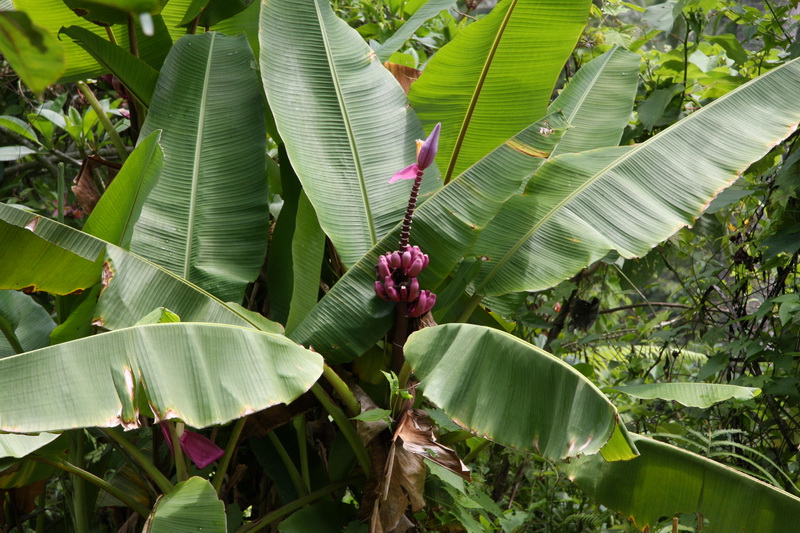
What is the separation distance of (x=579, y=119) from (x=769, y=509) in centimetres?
125

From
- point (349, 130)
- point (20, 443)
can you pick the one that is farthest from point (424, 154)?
point (20, 443)

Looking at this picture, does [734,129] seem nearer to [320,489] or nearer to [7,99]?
[320,489]

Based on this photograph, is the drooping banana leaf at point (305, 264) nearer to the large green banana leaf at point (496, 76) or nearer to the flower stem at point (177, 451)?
the flower stem at point (177, 451)

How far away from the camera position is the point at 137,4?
0.47 metres

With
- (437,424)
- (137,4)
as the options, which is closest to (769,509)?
(437,424)

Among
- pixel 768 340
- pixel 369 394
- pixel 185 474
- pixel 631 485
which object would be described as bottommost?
pixel 185 474

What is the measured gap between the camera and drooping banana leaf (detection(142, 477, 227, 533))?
4.28 feet

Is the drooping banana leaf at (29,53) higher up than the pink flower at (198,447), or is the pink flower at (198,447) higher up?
the drooping banana leaf at (29,53)

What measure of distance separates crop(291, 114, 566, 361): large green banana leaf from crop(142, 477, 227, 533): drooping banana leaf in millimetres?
406

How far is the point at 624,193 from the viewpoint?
1762 millimetres

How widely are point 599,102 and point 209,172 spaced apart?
4.06ft

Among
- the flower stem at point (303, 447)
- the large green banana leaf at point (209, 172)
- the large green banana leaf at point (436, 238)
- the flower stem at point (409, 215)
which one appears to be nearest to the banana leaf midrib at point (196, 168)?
the large green banana leaf at point (209, 172)

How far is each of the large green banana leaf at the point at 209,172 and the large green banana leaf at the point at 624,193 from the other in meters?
0.64

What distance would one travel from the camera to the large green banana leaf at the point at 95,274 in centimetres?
133
